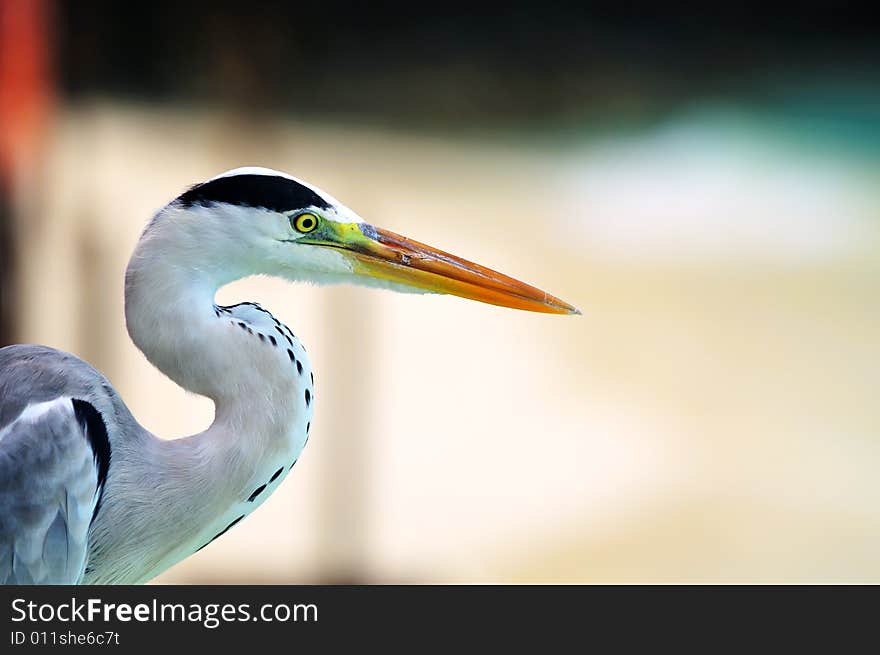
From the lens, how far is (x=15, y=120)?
344 cm

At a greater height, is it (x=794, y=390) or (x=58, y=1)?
(x=58, y=1)

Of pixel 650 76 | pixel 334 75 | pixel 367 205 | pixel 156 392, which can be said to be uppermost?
pixel 650 76

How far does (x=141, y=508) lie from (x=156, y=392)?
384 cm

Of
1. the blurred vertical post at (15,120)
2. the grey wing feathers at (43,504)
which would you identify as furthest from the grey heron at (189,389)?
the blurred vertical post at (15,120)

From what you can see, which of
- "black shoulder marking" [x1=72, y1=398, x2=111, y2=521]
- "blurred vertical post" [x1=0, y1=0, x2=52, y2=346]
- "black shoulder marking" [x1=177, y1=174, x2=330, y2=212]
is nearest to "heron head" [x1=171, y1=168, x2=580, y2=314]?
"black shoulder marking" [x1=177, y1=174, x2=330, y2=212]

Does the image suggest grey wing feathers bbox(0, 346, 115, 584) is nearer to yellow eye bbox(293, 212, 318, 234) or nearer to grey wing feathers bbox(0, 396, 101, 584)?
grey wing feathers bbox(0, 396, 101, 584)

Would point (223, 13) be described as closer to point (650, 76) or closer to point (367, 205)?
point (367, 205)

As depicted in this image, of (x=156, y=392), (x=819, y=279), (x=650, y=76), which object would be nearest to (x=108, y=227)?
(x=156, y=392)

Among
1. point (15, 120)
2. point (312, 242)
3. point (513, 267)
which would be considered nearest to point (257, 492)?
point (312, 242)

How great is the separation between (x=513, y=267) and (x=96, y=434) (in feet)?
18.3

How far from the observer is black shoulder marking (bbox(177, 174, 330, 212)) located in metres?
0.93

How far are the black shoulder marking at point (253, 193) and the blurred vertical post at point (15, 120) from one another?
221 centimetres

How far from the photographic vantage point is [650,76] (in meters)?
6.84

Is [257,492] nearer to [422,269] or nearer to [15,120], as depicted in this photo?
[422,269]
